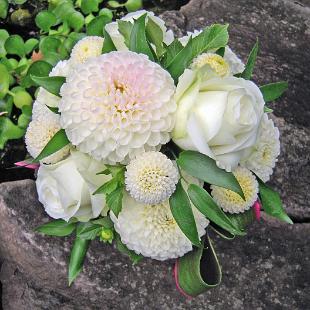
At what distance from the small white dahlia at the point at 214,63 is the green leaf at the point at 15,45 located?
23.1 inches

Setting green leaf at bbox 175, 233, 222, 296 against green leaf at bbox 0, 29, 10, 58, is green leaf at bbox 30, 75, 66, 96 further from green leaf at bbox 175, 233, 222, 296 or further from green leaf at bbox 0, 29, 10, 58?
green leaf at bbox 0, 29, 10, 58

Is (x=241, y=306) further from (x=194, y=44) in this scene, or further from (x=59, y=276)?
(x=194, y=44)

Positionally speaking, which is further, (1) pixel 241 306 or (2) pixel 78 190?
(1) pixel 241 306

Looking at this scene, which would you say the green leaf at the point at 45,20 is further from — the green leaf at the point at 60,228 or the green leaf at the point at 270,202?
the green leaf at the point at 270,202

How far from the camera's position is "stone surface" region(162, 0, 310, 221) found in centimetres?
107

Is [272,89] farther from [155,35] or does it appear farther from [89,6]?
[89,6]

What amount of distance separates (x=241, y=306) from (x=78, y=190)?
1.64 ft

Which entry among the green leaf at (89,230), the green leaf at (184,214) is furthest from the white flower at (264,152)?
the green leaf at (89,230)

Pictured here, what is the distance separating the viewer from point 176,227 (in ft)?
2.10

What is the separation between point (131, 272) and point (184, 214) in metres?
0.41

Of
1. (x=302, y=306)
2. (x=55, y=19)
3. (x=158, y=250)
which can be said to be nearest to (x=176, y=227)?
(x=158, y=250)

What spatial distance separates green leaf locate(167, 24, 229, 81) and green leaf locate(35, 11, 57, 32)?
0.57 m

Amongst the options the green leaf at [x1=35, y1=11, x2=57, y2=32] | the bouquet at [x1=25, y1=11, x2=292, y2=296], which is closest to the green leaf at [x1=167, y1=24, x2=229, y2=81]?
the bouquet at [x1=25, y1=11, x2=292, y2=296]

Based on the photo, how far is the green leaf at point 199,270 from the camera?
27.0 inches
